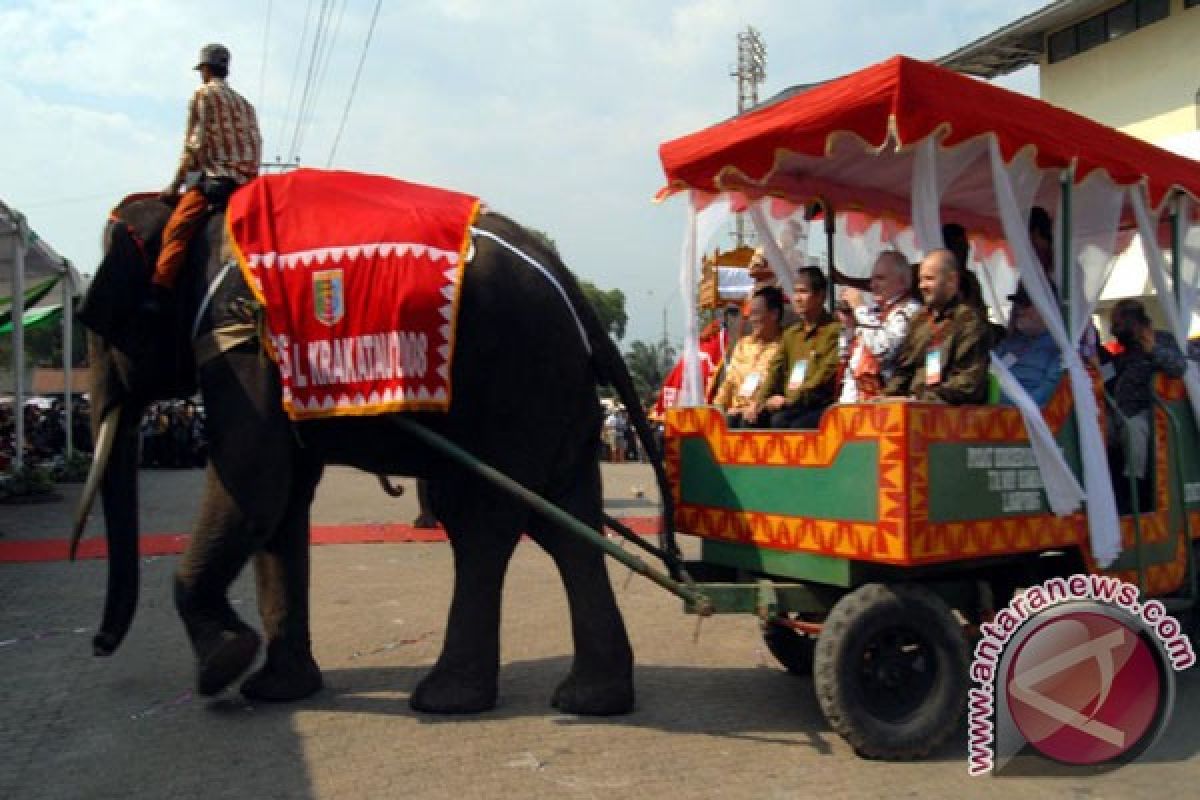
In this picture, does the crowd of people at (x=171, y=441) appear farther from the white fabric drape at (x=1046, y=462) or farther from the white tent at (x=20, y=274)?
the white fabric drape at (x=1046, y=462)

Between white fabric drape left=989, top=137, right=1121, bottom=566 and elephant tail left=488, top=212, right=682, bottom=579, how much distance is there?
1.68 meters

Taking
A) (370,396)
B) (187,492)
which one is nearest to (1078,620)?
(370,396)

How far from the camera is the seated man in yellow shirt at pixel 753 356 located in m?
5.36

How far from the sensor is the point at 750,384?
212 inches

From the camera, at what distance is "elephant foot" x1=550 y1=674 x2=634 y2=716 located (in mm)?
4797

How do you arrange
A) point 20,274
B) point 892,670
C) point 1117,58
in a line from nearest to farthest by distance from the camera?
1. point 892,670
2. point 20,274
3. point 1117,58

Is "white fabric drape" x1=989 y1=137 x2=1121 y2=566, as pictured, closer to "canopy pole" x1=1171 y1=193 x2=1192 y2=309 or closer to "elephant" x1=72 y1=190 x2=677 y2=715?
"canopy pole" x1=1171 y1=193 x2=1192 y2=309

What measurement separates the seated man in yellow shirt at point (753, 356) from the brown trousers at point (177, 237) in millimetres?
2716

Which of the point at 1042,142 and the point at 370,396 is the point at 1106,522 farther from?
the point at 370,396

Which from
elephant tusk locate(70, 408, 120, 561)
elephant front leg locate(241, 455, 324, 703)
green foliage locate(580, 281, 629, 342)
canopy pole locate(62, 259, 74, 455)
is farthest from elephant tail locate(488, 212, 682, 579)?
green foliage locate(580, 281, 629, 342)

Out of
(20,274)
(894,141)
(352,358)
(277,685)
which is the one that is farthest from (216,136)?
(20,274)

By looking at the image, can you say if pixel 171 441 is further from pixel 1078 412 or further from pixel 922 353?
pixel 1078 412

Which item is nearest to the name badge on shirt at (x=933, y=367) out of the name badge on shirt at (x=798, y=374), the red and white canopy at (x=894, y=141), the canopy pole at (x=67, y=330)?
the name badge on shirt at (x=798, y=374)

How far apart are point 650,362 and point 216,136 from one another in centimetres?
2799
